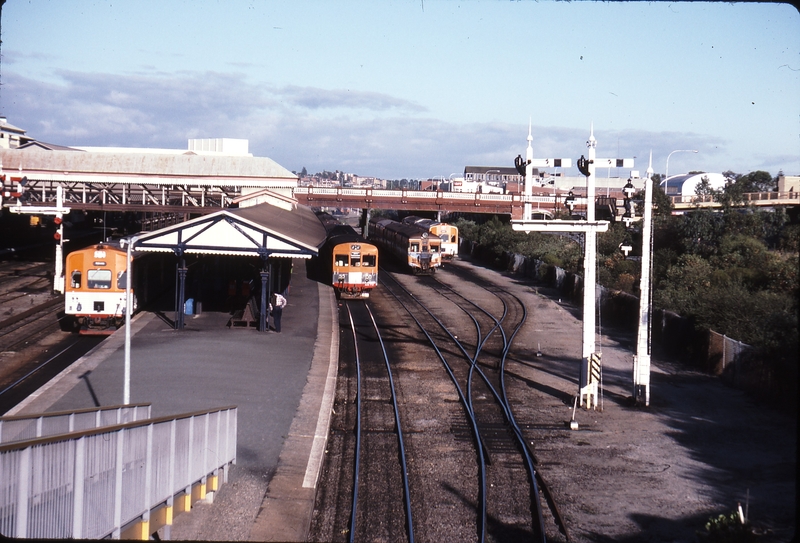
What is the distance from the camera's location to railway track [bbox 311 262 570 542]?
10.0 meters

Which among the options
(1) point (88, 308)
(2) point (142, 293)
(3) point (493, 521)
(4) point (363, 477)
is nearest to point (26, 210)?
(2) point (142, 293)

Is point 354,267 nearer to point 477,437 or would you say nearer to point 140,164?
point 140,164

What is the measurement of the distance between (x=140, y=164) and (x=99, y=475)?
35.2 meters

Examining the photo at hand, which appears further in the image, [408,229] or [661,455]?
[408,229]

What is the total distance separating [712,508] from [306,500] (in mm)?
5930

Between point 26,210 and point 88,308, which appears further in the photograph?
point 26,210

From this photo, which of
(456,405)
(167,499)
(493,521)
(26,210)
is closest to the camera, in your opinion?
(167,499)

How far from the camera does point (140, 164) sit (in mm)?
39438

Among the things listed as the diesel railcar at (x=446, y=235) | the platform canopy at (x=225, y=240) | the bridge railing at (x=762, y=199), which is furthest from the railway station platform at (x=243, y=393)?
the bridge railing at (x=762, y=199)

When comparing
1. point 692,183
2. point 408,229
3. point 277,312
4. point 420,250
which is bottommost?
point 277,312

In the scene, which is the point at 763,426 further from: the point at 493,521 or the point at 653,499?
the point at 493,521

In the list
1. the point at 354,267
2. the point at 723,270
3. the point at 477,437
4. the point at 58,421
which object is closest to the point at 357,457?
the point at 477,437

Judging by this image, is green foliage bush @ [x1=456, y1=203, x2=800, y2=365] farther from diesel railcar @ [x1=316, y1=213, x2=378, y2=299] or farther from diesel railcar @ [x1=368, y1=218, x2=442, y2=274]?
diesel railcar @ [x1=316, y1=213, x2=378, y2=299]

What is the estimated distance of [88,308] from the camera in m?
22.9
